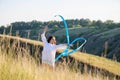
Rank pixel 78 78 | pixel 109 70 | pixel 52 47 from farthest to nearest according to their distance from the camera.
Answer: pixel 109 70 < pixel 52 47 < pixel 78 78

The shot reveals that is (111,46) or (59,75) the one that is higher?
(59,75)

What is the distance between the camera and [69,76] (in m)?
6.19

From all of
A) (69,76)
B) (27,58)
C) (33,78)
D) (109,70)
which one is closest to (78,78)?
(69,76)

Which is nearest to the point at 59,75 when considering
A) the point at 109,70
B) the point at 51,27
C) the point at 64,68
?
the point at 64,68

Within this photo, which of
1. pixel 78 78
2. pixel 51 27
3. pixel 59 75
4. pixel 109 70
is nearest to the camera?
pixel 59 75

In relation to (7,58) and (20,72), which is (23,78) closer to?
(20,72)

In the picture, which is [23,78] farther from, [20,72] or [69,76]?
[69,76]

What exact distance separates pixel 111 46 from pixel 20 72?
59706 mm

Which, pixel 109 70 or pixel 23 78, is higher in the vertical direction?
pixel 23 78

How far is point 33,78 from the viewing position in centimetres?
509

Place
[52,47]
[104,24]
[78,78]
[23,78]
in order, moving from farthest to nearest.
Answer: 1. [104,24]
2. [52,47]
3. [78,78]
4. [23,78]

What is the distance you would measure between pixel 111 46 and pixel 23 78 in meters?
59.9

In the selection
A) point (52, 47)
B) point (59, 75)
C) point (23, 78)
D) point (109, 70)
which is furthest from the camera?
point (109, 70)

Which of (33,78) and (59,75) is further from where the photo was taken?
(59,75)
